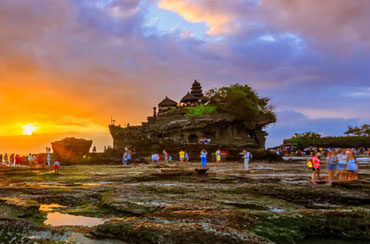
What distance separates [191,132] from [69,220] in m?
48.2

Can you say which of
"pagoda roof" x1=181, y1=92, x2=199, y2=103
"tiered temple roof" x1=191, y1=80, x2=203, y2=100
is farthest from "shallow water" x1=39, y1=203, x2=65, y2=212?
"tiered temple roof" x1=191, y1=80, x2=203, y2=100

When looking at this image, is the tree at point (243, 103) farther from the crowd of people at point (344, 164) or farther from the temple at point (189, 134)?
the crowd of people at point (344, 164)

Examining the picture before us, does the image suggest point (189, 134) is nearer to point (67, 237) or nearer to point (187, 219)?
point (187, 219)

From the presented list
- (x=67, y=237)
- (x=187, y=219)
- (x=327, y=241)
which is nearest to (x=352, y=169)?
(x=327, y=241)

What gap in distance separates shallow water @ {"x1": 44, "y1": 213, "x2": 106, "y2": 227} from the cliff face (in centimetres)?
3880

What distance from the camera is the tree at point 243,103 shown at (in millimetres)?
52531

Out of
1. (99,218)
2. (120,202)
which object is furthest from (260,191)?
(99,218)

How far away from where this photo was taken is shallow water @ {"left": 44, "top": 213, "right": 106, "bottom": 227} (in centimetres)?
634

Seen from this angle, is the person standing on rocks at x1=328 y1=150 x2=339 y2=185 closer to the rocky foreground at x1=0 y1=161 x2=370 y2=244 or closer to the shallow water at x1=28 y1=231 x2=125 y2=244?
the rocky foreground at x1=0 y1=161 x2=370 y2=244

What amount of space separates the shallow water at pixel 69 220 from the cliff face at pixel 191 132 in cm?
3880

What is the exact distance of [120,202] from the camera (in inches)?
313

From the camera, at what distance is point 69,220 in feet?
21.8

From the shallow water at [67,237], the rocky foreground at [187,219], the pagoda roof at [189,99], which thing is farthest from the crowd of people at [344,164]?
the pagoda roof at [189,99]

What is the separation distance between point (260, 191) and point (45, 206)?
699 centimetres
